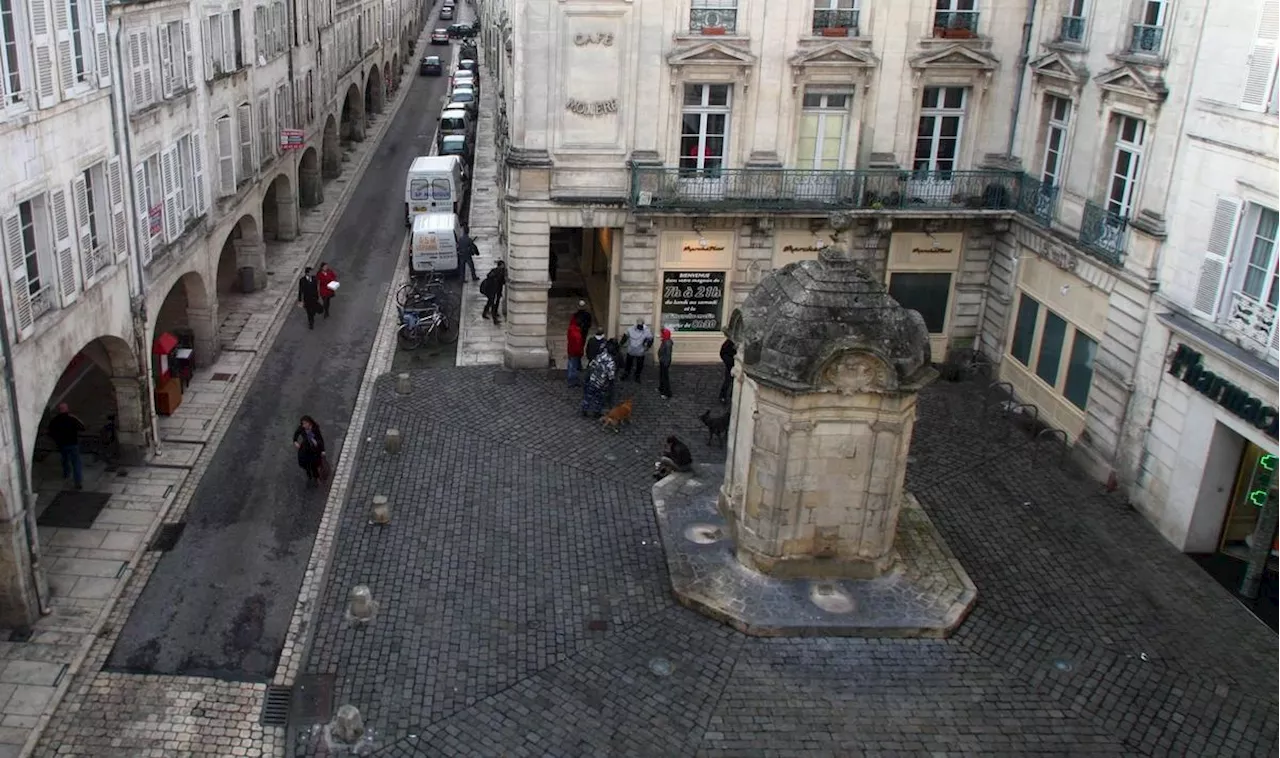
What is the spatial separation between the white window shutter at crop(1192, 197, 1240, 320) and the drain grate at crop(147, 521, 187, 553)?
19718 mm

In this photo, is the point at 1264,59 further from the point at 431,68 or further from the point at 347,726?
the point at 431,68

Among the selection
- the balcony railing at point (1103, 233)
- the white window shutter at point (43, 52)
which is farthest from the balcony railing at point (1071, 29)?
the white window shutter at point (43, 52)

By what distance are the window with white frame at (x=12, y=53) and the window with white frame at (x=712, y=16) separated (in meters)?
14.9

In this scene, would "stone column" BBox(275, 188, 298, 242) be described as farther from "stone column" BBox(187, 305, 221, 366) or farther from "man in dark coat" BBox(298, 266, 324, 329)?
"stone column" BBox(187, 305, 221, 366)

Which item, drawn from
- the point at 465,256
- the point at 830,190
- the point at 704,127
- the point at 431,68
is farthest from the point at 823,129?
the point at 431,68

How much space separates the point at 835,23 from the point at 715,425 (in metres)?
10.7

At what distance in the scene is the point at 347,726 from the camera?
1560 cm

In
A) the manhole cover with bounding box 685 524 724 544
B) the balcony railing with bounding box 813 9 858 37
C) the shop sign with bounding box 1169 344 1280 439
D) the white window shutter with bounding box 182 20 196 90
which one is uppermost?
the balcony railing with bounding box 813 9 858 37

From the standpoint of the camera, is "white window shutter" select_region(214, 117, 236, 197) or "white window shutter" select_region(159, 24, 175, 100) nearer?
"white window shutter" select_region(159, 24, 175, 100)

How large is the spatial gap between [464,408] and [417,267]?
10.6 meters

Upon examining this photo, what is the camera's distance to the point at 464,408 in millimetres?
26812

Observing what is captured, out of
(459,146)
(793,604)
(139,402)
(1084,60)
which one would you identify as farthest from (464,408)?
(459,146)

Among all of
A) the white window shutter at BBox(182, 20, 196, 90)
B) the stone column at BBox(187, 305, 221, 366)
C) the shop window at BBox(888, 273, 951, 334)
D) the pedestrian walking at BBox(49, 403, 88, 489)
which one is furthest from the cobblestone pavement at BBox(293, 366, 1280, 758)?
the white window shutter at BBox(182, 20, 196, 90)

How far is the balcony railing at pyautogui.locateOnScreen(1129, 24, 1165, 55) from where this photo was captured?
2294cm
